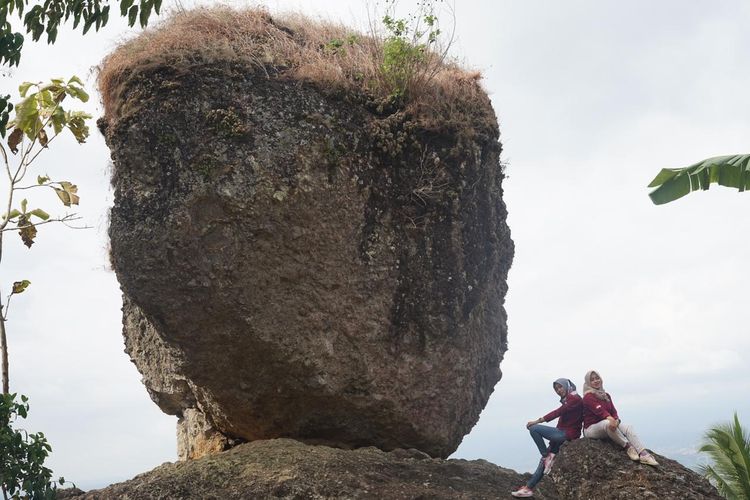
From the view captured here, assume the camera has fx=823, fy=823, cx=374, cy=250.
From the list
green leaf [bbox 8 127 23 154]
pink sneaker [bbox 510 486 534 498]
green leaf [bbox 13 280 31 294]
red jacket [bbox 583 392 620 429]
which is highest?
green leaf [bbox 8 127 23 154]

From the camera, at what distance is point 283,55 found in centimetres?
1131

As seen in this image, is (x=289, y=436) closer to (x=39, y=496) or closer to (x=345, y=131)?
(x=39, y=496)

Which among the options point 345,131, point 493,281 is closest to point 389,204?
point 345,131

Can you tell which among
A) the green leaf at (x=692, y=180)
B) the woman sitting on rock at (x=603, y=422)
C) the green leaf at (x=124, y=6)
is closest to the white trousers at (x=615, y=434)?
the woman sitting on rock at (x=603, y=422)

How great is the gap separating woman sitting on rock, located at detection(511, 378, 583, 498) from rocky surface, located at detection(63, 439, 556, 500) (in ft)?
1.06

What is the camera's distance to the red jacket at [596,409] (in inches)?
391

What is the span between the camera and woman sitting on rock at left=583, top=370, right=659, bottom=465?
32.1ft

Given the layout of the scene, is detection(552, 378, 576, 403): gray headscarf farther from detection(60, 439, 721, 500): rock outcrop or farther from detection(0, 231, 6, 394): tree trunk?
detection(0, 231, 6, 394): tree trunk

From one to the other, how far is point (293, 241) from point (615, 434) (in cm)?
457

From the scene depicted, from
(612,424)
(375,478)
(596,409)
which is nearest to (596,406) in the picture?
(596,409)

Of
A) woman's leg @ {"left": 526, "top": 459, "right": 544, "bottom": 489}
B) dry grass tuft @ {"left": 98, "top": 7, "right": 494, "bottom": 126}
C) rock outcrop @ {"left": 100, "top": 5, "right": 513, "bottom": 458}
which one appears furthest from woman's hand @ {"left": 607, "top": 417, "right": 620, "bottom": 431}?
dry grass tuft @ {"left": 98, "top": 7, "right": 494, "bottom": 126}

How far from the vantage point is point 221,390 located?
10547 mm

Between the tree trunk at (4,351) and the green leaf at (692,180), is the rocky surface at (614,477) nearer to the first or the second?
the green leaf at (692,180)

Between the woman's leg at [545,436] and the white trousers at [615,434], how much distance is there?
369mm
